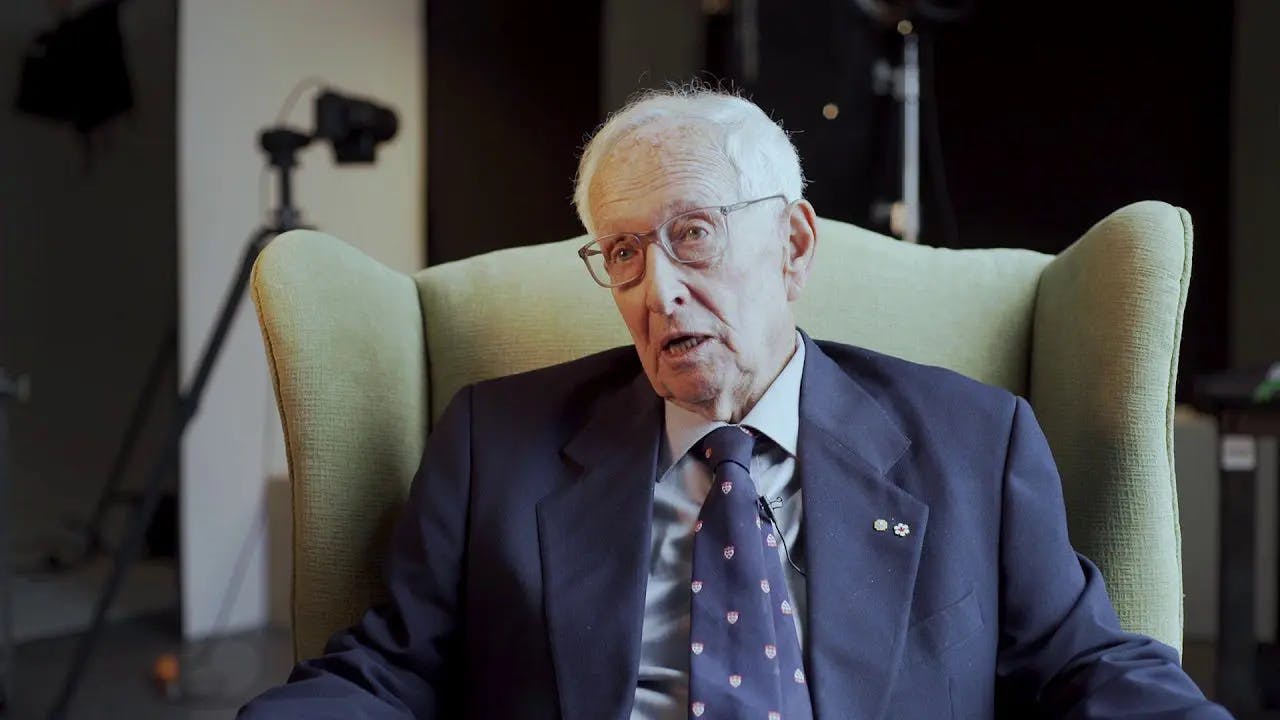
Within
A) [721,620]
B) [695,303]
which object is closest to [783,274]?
[695,303]

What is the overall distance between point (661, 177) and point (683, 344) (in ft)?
0.60

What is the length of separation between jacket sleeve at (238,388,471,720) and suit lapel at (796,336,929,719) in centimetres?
38

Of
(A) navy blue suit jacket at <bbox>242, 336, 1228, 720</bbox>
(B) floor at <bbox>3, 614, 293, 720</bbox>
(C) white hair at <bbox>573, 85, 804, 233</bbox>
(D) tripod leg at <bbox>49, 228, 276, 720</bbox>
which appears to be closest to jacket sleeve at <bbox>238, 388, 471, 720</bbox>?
(A) navy blue suit jacket at <bbox>242, 336, 1228, 720</bbox>

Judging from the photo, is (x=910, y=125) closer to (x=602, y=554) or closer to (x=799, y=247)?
(x=799, y=247)

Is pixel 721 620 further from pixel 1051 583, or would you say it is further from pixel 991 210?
pixel 991 210

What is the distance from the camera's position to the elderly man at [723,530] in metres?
1.24

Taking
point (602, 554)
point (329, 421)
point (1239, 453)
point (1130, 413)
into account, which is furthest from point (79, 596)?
point (1130, 413)

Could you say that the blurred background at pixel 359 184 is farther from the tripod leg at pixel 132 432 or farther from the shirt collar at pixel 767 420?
the shirt collar at pixel 767 420

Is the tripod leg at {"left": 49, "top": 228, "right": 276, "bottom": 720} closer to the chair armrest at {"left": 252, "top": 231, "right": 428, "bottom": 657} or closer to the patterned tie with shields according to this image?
the chair armrest at {"left": 252, "top": 231, "right": 428, "bottom": 657}

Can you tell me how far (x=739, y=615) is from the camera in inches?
48.8

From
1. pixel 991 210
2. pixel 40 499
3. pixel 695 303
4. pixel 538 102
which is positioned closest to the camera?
pixel 695 303

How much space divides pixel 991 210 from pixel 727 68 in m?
1.12

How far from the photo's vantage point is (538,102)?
15.6ft

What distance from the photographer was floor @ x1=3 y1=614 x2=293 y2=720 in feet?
9.75
